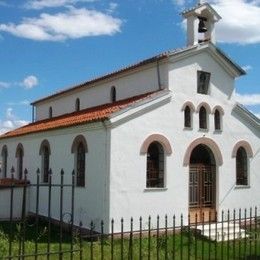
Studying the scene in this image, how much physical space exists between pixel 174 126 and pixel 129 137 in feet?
7.12

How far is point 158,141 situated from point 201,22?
585cm

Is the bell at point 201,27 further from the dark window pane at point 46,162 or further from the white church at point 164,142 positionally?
the dark window pane at point 46,162

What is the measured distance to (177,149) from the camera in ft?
56.2

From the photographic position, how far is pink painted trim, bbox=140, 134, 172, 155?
53.0 ft

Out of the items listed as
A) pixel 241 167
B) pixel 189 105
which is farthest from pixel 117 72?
pixel 241 167

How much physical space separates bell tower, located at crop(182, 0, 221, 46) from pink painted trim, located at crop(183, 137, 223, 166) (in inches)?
157

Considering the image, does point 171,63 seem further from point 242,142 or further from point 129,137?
point 242,142

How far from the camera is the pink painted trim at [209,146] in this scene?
1744 cm

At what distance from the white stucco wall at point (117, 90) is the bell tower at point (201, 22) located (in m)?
2.28

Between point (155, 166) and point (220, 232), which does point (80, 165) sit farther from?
point (220, 232)

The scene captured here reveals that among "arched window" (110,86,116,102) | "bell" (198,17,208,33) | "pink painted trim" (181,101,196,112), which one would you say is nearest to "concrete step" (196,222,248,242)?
"pink painted trim" (181,101,196,112)

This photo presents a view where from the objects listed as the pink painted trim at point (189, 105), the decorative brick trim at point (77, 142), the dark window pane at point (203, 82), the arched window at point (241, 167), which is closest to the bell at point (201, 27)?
the dark window pane at point (203, 82)

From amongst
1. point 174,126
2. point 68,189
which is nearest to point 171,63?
point 174,126

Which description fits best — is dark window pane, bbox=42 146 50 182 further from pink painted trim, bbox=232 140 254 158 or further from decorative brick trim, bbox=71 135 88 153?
pink painted trim, bbox=232 140 254 158
